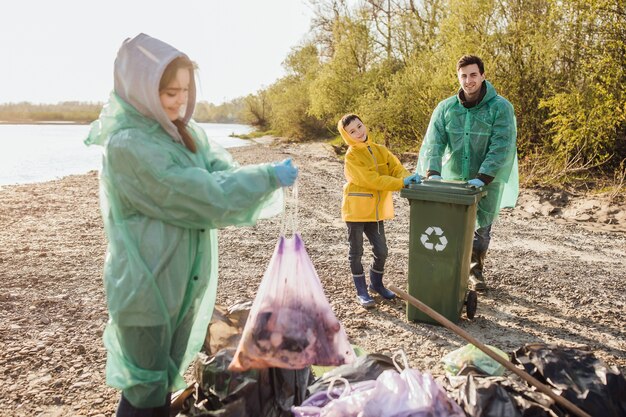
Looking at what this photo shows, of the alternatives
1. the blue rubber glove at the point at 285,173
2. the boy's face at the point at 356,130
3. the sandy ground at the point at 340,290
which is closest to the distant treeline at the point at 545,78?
the sandy ground at the point at 340,290

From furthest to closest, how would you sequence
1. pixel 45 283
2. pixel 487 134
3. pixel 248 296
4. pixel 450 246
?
pixel 45 283 → pixel 248 296 → pixel 487 134 → pixel 450 246

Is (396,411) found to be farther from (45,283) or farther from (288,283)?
(45,283)

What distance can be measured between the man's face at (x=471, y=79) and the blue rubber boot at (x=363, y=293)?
172 centimetres

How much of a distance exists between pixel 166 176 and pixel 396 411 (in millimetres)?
1252

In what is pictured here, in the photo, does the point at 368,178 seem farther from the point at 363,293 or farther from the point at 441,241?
the point at 363,293

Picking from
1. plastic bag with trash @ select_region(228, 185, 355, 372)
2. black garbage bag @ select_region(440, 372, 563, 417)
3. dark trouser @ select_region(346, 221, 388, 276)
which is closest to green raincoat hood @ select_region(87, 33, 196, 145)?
plastic bag with trash @ select_region(228, 185, 355, 372)

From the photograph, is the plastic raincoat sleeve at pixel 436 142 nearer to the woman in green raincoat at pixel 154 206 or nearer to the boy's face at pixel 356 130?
the boy's face at pixel 356 130

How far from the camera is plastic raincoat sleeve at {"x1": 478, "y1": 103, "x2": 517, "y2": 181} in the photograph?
154 inches

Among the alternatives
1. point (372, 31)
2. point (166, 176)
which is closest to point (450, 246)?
point (166, 176)

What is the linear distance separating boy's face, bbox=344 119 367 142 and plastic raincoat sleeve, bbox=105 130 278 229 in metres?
1.92

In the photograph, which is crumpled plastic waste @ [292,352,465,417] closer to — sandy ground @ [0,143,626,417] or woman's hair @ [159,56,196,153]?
sandy ground @ [0,143,626,417]

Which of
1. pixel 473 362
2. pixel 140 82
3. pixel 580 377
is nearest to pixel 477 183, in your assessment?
pixel 473 362

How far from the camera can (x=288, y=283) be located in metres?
2.21

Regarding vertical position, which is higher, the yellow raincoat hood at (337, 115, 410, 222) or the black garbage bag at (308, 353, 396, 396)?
the yellow raincoat hood at (337, 115, 410, 222)
